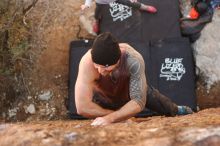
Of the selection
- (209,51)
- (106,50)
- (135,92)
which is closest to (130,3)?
(209,51)

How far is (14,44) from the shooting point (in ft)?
20.1

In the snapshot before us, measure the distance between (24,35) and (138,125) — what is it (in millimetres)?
3935

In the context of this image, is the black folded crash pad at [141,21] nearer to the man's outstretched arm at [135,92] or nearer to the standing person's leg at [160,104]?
the standing person's leg at [160,104]

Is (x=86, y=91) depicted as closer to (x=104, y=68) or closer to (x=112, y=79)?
(x=112, y=79)

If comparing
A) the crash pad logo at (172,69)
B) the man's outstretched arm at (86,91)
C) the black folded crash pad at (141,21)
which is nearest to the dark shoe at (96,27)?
the black folded crash pad at (141,21)

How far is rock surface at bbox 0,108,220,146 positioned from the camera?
7.97ft

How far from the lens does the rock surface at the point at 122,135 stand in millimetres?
2428

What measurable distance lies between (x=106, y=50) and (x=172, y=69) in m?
3.09

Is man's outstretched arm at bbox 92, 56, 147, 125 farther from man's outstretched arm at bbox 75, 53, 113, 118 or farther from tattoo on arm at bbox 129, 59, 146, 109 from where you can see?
man's outstretched arm at bbox 75, 53, 113, 118

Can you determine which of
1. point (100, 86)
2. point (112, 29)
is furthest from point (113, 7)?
point (100, 86)

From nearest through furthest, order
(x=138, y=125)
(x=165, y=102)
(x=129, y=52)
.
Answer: (x=138, y=125)
(x=129, y=52)
(x=165, y=102)

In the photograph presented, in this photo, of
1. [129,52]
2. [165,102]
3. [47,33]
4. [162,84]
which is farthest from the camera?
[47,33]

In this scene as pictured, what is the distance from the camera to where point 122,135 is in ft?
8.36

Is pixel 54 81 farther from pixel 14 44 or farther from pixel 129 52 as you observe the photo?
pixel 129 52
